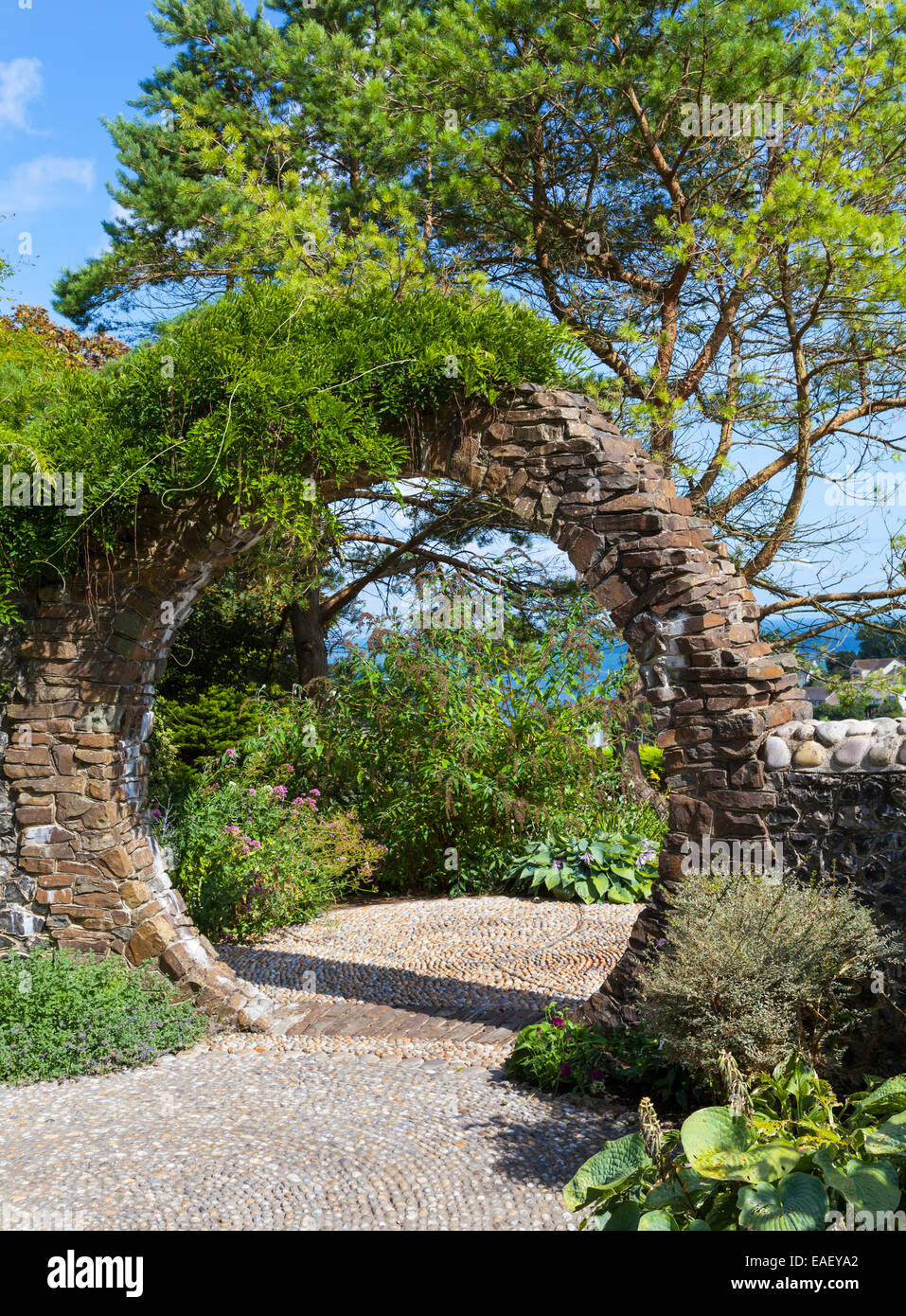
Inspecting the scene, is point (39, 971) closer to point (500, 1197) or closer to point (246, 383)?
point (500, 1197)

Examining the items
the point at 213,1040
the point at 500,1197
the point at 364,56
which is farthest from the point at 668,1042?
the point at 364,56

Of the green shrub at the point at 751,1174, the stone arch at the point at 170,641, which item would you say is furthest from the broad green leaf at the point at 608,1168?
the stone arch at the point at 170,641

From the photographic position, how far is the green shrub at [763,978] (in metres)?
3.27

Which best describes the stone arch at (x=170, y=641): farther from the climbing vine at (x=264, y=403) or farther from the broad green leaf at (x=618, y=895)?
the broad green leaf at (x=618, y=895)

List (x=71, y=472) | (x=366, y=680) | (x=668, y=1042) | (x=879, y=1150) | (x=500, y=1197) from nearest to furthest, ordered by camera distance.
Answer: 1. (x=879, y=1150)
2. (x=500, y=1197)
3. (x=668, y=1042)
4. (x=71, y=472)
5. (x=366, y=680)

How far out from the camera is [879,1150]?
2.41 m

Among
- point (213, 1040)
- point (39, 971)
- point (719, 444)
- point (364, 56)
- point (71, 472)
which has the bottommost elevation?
point (213, 1040)

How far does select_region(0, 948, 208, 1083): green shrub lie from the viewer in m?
4.35

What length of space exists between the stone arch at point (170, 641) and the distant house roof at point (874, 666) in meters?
5.12

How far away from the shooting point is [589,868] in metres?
7.58

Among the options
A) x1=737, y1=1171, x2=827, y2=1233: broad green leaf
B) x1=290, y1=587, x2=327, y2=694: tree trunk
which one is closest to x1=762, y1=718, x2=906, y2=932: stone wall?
x1=737, y1=1171, x2=827, y2=1233: broad green leaf

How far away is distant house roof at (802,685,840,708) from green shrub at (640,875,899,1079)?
5.33 metres

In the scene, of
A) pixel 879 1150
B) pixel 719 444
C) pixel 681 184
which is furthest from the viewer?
pixel 681 184

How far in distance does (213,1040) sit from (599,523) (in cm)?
320
